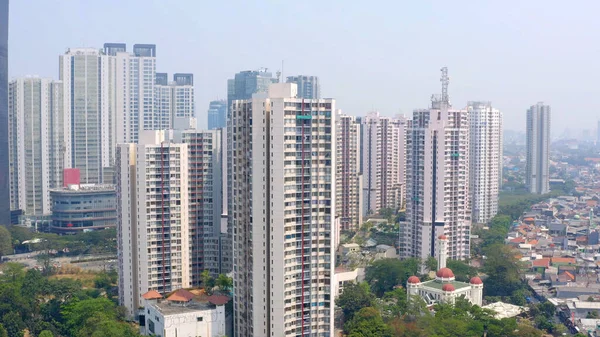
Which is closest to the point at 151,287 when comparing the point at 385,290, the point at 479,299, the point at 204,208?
the point at 204,208

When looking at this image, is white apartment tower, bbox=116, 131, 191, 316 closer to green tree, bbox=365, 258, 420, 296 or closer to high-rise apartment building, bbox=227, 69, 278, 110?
green tree, bbox=365, 258, 420, 296

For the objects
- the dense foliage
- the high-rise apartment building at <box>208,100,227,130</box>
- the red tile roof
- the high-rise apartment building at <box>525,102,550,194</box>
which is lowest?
the dense foliage

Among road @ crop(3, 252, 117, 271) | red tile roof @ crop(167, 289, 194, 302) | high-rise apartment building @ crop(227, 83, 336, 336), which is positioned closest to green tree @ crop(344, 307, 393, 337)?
high-rise apartment building @ crop(227, 83, 336, 336)

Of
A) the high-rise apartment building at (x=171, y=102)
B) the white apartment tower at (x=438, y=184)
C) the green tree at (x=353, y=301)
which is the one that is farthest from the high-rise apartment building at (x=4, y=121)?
the green tree at (x=353, y=301)

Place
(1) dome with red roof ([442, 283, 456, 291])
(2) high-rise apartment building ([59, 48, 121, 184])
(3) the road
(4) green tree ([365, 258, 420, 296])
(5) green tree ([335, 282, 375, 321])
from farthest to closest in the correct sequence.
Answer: (2) high-rise apartment building ([59, 48, 121, 184]) → (3) the road → (4) green tree ([365, 258, 420, 296]) → (1) dome with red roof ([442, 283, 456, 291]) → (5) green tree ([335, 282, 375, 321])

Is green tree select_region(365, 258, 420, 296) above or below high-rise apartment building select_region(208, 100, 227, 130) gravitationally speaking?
below

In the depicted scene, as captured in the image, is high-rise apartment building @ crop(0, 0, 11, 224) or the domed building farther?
high-rise apartment building @ crop(0, 0, 11, 224)

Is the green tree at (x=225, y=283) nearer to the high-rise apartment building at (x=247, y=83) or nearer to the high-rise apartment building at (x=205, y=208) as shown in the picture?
the high-rise apartment building at (x=205, y=208)
